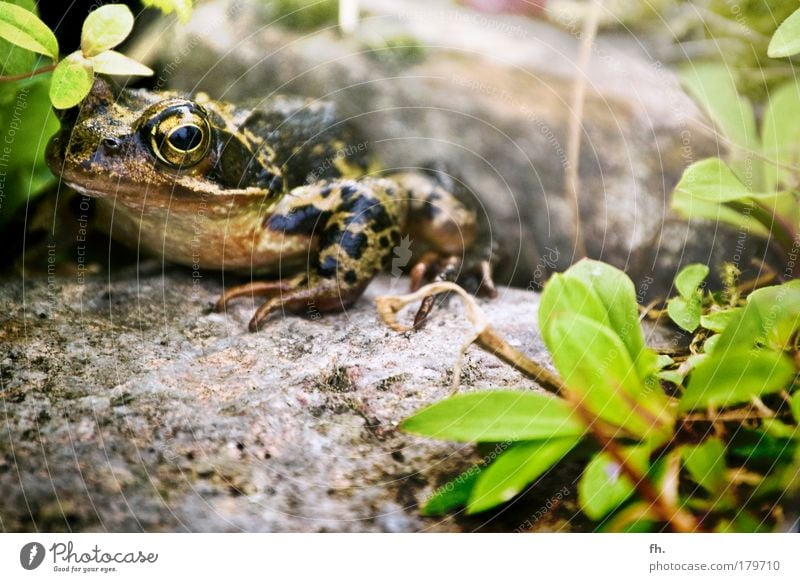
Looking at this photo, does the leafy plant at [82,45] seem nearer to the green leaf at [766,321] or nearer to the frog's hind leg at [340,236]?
the frog's hind leg at [340,236]

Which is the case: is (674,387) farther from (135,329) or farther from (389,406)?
(135,329)

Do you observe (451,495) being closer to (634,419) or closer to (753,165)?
(634,419)

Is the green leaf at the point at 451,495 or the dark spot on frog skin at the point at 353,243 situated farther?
the dark spot on frog skin at the point at 353,243

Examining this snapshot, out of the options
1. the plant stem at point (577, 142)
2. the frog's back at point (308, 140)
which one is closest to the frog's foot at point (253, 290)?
the frog's back at point (308, 140)

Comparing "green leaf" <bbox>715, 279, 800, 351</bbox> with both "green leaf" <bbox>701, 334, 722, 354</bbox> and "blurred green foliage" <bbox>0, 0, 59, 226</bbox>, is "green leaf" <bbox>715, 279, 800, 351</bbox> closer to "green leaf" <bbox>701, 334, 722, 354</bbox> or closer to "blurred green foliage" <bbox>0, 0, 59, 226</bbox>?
"green leaf" <bbox>701, 334, 722, 354</bbox>

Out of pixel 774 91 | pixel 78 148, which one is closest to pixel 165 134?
pixel 78 148

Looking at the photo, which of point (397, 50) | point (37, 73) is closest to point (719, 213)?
point (397, 50)
